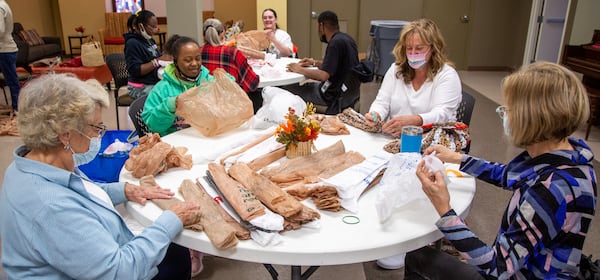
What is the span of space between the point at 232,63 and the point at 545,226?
8.71 feet

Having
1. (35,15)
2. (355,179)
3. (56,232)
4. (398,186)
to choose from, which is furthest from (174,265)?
(35,15)

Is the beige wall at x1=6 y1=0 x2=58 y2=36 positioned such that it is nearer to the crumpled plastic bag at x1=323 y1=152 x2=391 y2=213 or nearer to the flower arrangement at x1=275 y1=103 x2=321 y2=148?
the flower arrangement at x1=275 y1=103 x2=321 y2=148

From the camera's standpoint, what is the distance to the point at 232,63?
340cm

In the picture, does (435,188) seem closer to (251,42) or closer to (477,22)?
(251,42)

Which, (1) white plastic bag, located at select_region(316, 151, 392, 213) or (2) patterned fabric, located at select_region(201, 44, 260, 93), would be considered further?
(2) patterned fabric, located at select_region(201, 44, 260, 93)

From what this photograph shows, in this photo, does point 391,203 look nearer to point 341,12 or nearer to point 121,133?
point 121,133

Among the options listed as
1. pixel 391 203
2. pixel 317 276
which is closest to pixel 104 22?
pixel 317 276

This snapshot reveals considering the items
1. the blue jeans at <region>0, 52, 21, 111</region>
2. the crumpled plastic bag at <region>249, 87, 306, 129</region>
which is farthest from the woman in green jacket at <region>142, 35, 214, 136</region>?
the blue jeans at <region>0, 52, 21, 111</region>

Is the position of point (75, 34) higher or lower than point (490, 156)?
higher

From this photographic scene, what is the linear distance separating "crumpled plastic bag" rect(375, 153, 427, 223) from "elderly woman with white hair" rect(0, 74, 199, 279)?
1.99 feet

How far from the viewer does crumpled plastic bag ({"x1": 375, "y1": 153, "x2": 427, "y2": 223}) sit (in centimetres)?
141

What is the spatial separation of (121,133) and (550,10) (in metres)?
6.78

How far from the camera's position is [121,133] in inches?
108

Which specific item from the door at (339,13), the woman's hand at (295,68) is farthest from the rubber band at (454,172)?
the door at (339,13)
